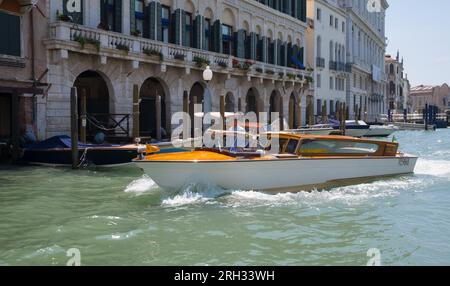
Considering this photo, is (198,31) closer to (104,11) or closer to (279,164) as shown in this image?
(104,11)

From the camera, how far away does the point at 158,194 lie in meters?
10.3

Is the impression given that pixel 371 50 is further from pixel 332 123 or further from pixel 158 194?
pixel 158 194

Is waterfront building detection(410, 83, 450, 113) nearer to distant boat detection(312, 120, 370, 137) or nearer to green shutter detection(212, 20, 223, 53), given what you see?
distant boat detection(312, 120, 370, 137)

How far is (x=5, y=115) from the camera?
18.3 m

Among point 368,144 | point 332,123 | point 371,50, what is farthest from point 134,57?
point 371,50

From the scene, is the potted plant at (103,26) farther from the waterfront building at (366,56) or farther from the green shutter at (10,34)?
the waterfront building at (366,56)

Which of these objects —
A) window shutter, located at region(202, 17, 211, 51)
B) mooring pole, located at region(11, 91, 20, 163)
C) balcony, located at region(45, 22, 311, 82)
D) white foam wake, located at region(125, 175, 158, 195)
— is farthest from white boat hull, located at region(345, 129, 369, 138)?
white foam wake, located at region(125, 175, 158, 195)

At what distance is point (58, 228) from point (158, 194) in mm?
2981

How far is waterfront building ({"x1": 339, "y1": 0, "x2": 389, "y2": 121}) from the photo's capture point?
49.6 m

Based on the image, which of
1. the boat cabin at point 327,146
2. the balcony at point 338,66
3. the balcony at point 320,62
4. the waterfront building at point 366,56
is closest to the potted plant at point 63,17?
the boat cabin at point 327,146

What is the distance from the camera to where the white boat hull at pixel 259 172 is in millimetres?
9820

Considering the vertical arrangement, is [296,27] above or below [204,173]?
above

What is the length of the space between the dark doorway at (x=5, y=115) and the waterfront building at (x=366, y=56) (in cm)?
2997

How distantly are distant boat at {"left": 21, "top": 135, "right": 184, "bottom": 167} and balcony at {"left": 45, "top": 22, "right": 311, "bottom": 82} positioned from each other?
3.61 meters
